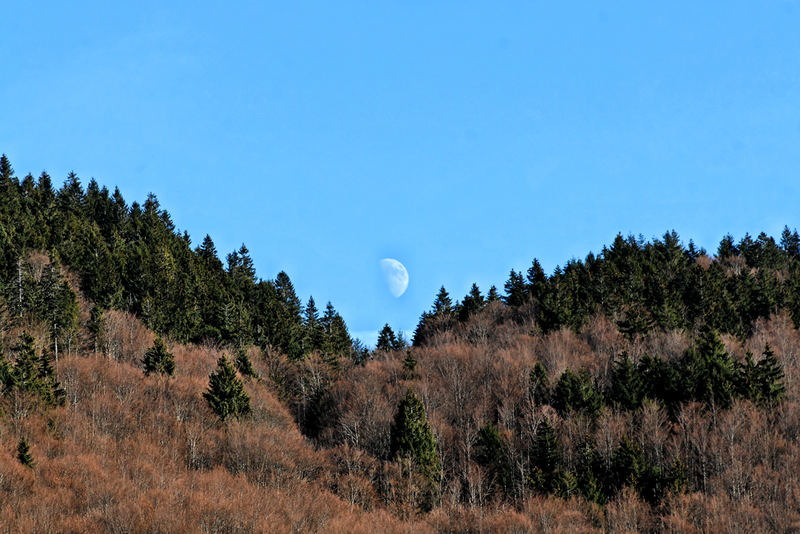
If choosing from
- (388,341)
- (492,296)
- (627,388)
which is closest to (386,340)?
(388,341)

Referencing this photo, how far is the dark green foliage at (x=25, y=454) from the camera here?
187ft

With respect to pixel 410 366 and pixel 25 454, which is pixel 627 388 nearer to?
pixel 410 366

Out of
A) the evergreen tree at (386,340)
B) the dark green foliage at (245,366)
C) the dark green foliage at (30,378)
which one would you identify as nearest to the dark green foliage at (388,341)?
the evergreen tree at (386,340)

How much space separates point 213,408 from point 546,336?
2063 inches

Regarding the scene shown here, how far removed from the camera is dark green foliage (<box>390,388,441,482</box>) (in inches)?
2751

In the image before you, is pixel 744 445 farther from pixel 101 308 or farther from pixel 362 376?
pixel 101 308

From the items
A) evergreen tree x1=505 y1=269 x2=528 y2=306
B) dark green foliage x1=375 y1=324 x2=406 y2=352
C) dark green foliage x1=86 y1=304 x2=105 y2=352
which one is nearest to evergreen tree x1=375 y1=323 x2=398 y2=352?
dark green foliage x1=375 y1=324 x2=406 y2=352

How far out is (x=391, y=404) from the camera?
8706 cm

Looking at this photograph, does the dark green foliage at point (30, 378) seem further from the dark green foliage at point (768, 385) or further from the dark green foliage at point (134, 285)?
the dark green foliage at point (768, 385)

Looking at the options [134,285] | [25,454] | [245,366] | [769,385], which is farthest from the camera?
[134,285]

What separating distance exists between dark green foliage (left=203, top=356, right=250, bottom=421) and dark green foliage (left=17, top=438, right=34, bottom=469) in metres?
20.1

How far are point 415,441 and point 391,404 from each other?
16.5 meters

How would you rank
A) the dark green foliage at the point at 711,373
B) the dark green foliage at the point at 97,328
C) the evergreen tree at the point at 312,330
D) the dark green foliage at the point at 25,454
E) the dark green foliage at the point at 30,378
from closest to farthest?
the dark green foliage at the point at 25,454, the dark green foliage at the point at 30,378, the dark green foliage at the point at 711,373, the dark green foliage at the point at 97,328, the evergreen tree at the point at 312,330

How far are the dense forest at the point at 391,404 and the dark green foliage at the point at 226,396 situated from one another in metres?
0.25
